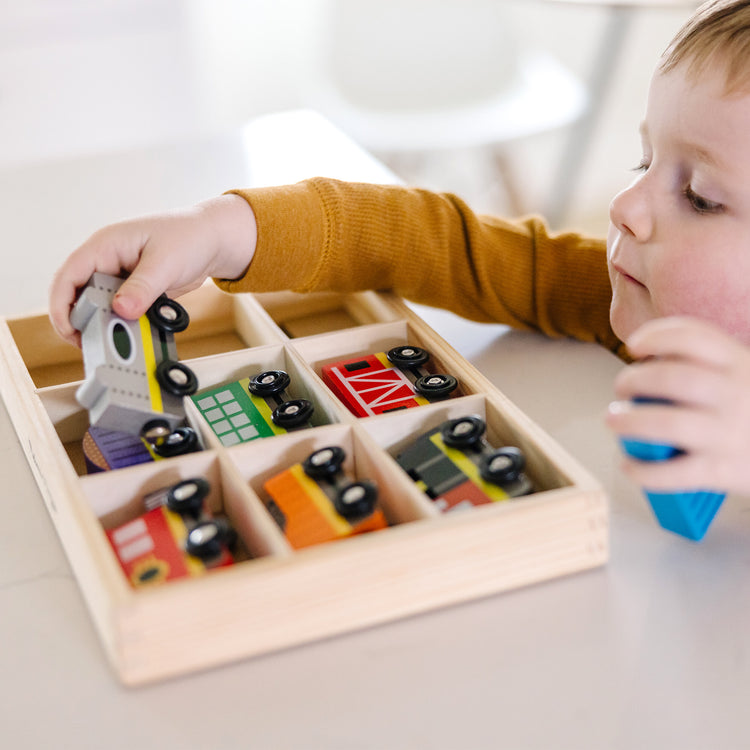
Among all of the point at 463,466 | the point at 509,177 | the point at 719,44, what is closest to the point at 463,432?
the point at 463,466

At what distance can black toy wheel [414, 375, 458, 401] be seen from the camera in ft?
2.33

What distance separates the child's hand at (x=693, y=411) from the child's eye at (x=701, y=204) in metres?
0.21

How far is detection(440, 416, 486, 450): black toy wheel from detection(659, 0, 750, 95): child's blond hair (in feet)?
1.03

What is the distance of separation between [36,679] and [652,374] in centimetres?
39

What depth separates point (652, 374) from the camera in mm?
552

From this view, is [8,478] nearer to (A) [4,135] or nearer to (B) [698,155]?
(B) [698,155]

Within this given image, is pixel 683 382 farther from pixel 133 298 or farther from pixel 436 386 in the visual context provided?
pixel 133 298

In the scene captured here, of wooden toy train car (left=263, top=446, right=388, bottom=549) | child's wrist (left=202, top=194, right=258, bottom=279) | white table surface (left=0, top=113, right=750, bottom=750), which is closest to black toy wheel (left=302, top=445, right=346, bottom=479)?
wooden toy train car (left=263, top=446, right=388, bottom=549)

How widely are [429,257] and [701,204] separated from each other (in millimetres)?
269

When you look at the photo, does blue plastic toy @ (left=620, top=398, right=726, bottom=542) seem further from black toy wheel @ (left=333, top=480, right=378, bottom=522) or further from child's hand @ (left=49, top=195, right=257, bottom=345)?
child's hand @ (left=49, top=195, right=257, bottom=345)

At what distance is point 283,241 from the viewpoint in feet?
2.76

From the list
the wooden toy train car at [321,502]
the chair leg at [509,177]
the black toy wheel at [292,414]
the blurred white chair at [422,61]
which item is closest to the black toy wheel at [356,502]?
the wooden toy train car at [321,502]

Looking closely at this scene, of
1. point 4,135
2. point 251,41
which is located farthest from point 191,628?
point 251,41

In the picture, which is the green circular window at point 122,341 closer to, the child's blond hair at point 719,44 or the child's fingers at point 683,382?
the child's fingers at point 683,382
